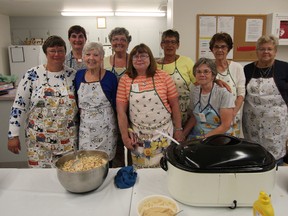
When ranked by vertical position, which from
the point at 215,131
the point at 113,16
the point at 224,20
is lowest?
the point at 215,131

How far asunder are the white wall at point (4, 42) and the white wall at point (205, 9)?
521cm

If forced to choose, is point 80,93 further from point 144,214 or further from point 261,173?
point 261,173

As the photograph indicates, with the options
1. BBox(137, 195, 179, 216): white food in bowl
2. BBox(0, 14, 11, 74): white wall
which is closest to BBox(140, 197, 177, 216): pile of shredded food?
BBox(137, 195, 179, 216): white food in bowl

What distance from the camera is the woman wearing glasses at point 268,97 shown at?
192 cm

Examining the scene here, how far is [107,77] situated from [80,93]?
8.3 inches

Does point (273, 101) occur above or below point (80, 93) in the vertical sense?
below

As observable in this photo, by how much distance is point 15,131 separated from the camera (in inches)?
65.3

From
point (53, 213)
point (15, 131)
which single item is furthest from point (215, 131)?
point (15, 131)

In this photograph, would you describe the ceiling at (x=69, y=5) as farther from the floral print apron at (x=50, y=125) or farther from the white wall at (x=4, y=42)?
the floral print apron at (x=50, y=125)

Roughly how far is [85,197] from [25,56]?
231 inches

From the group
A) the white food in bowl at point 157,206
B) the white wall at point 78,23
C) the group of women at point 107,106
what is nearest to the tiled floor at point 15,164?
the group of women at point 107,106

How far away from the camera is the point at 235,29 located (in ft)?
8.60

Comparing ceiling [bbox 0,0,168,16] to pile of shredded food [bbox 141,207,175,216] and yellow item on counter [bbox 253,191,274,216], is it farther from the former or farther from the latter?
A: yellow item on counter [bbox 253,191,274,216]

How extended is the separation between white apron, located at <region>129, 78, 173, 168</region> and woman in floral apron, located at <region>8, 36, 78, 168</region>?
42cm
